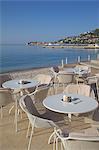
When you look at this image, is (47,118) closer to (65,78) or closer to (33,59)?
(65,78)

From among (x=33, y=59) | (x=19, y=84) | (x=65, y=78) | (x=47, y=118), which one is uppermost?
(x=19, y=84)

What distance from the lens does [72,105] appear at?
2660 millimetres

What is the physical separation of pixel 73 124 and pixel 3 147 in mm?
1118

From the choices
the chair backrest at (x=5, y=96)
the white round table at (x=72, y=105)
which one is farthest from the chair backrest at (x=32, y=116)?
the chair backrest at (x=5, y=96)

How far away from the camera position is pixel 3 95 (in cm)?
338

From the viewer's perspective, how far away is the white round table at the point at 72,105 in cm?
249

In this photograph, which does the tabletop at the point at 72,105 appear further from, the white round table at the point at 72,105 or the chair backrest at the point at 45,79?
the chair backrest at the point at 45,79

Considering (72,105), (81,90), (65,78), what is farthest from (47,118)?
(65,78)

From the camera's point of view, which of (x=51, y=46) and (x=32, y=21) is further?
(x=51, y=46)

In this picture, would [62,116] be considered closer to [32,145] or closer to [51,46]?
[32,145]

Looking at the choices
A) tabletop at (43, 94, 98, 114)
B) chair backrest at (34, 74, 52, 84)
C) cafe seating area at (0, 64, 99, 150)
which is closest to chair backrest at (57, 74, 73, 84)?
chair backrest at (34, 74, 52, 84)

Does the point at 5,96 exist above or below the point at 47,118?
above

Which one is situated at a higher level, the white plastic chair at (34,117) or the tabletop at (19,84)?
the tabletop at (19,84)

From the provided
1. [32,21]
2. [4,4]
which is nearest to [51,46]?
[32,21]
